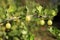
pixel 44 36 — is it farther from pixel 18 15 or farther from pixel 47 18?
pixel 18 15

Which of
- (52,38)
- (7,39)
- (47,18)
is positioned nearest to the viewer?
(7,39)

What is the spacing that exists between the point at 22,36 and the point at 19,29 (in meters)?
0.07

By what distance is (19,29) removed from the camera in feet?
5.41

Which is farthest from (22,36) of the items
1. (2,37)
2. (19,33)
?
Result: (2,37)

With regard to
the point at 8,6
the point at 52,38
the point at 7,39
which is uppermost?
the point at 8,6

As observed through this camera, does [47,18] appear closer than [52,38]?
Yes

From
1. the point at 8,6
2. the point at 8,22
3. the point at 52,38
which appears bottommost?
the point at 52,38

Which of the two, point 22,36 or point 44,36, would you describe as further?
point 44,36

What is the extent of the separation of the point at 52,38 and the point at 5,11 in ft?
4.53

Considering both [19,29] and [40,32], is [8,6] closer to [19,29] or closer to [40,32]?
[19,29]

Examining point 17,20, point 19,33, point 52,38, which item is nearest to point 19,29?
point 19,33

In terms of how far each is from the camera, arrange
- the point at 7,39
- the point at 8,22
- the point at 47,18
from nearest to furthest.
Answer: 1. the point at 8,22
2. the point at 7,39
3. the point at 47,18

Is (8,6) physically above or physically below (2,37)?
above

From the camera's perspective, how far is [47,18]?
1.73m
